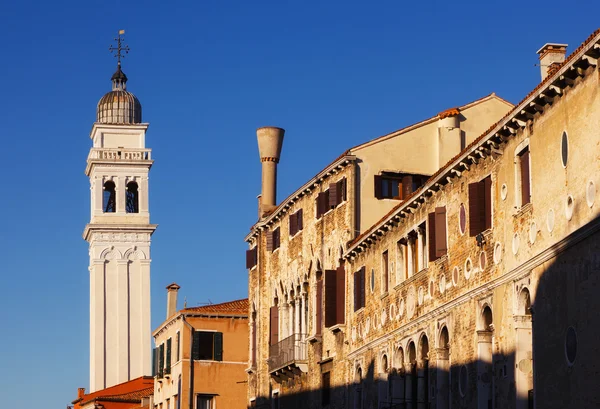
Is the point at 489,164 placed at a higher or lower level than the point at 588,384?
higher

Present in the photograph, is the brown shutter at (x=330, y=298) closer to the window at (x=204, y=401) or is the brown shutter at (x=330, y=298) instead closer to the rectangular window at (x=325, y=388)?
the rectangular window at (x=325, y=388)

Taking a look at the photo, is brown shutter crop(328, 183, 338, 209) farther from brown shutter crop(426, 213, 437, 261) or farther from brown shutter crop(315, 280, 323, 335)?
brown shutter crop(426, 213, 437, 261)

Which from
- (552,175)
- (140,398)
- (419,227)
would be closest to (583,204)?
(552,175)

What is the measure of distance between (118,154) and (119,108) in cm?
449

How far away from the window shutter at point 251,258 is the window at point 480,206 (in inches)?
898

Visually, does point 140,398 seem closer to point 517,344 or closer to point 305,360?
point 305,360

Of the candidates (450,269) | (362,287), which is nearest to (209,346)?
(362,287)

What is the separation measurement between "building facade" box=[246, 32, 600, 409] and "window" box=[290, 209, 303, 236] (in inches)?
2.6

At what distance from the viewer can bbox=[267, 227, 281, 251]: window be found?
49875 mm

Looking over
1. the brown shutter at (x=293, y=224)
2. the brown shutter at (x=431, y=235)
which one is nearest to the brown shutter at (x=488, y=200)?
the brown shutter at (x=431, y=235)

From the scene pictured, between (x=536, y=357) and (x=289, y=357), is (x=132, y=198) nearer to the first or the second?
(x=289, y=357)

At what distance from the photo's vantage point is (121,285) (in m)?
104

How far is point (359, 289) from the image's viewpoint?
4066 centimetres

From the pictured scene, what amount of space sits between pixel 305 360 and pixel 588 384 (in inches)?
857
